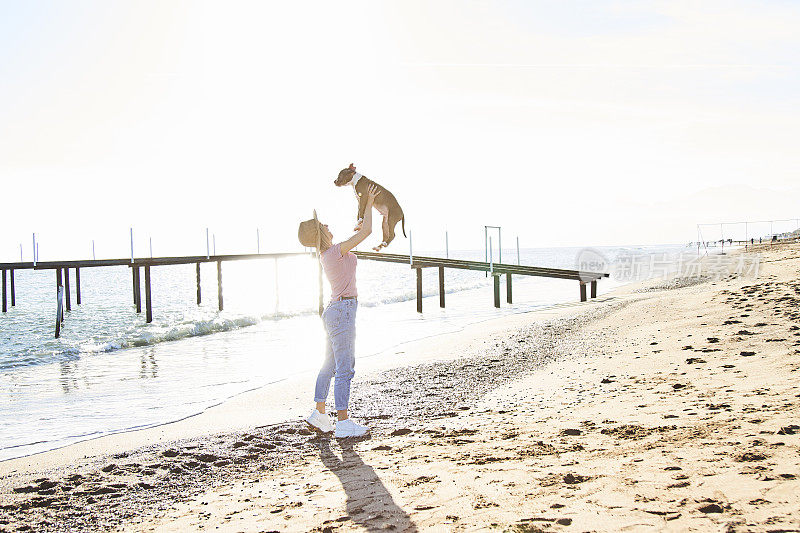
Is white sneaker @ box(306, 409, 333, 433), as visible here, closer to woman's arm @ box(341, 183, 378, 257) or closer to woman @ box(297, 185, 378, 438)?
woman @ box(297, 185, 378, 438)

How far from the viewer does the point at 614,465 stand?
3.63 m

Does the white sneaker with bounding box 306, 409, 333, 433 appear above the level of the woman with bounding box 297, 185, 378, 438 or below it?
below

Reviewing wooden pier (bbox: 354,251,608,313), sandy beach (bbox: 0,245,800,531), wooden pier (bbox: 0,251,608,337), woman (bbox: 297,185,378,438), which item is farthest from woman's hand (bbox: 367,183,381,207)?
wooden pier (bbox: 354,251,608,313)

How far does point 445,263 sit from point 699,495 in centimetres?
2165

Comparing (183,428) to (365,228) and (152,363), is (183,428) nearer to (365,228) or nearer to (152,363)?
(365,228)

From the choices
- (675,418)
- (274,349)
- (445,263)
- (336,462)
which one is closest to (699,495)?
(675,418)

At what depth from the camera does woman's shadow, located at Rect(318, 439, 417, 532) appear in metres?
3.20

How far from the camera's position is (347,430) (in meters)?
5.30

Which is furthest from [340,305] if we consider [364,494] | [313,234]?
[364,494]

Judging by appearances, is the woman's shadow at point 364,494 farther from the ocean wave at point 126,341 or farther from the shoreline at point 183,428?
the ocean wave at point 126,341

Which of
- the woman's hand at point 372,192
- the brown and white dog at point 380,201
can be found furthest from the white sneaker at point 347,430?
the woman's hand at point 372,192

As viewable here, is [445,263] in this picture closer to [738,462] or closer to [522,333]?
[522,333]

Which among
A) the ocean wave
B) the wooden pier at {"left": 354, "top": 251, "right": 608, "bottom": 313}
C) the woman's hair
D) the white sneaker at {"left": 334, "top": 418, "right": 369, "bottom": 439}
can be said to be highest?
the woman's hair

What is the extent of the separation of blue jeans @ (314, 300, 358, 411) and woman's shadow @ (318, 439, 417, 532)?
51 centimetres
